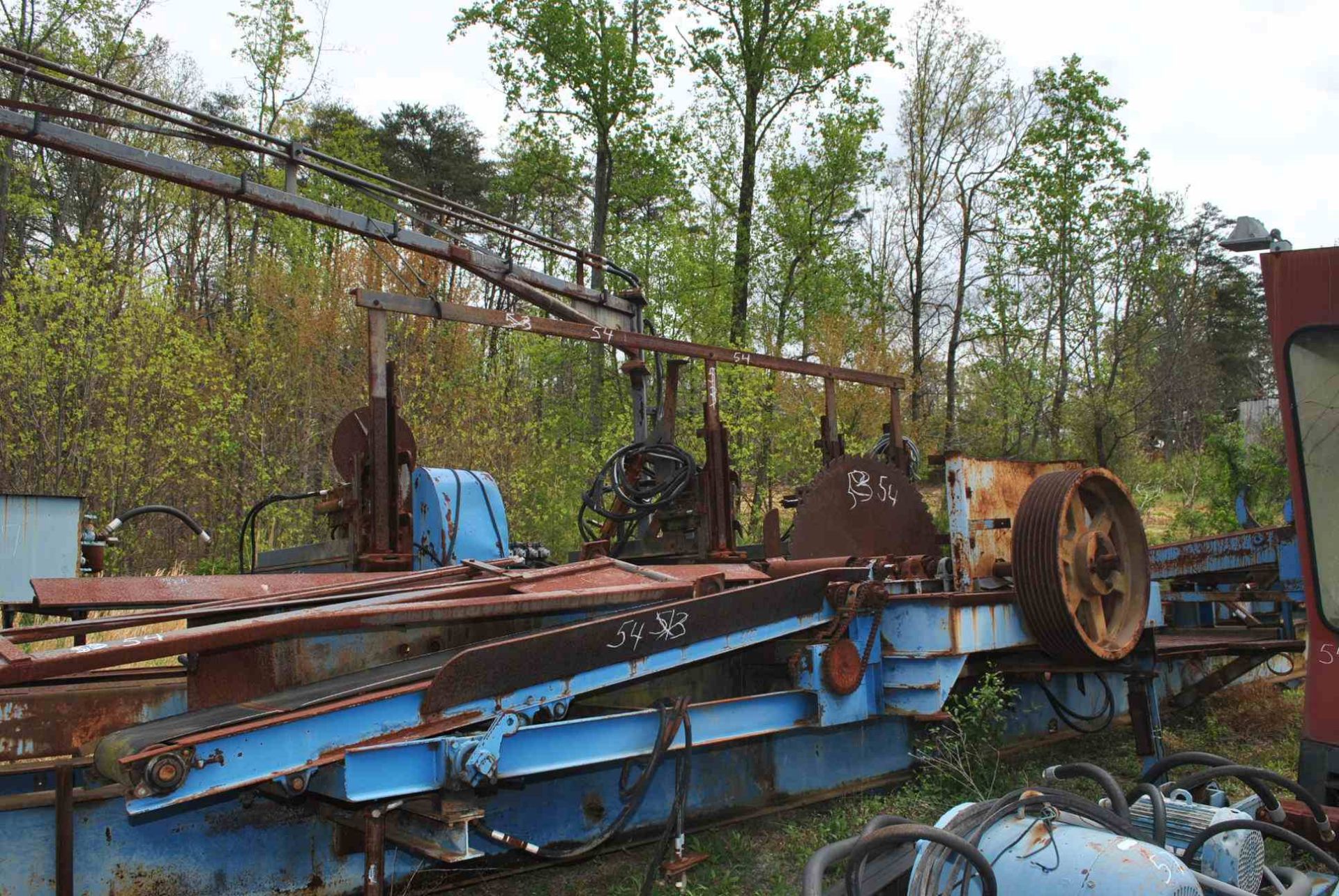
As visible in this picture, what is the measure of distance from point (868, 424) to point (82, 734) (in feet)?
59.2

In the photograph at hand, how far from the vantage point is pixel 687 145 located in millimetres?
23281

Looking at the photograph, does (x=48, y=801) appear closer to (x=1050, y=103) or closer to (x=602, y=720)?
(x=602, y=720)

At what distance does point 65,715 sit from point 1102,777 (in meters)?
3.53

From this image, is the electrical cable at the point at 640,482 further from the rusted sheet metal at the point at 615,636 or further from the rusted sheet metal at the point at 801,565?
the rusted sheet metal at the point at 615,636

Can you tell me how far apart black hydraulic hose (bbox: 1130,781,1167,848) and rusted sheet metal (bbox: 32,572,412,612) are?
318 cm

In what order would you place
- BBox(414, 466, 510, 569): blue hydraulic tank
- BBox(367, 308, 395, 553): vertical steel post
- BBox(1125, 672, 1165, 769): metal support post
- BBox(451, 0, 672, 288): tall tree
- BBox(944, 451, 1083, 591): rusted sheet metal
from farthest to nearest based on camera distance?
BBox(451, 0, 672, 288): tall tree → BBox(414, 466, 510, 569): blue hydraulic tank → BBox(1125, 672, 1165, 769): metal support post → BBox(367, 308, 395, 553): vertical steel post → BBox(944, 451, 1083, 591): rusted sheet metal

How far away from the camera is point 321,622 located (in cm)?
349

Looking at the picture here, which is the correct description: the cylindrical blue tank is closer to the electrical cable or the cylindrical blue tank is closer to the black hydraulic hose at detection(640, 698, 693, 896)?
the black hydraulic hose at detection(640, 698, 693, 896)

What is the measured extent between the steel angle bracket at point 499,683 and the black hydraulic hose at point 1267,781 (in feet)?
5.92

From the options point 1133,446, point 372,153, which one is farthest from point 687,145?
point 1133,446

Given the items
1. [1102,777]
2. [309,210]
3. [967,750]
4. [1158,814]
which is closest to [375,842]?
[1102,777]

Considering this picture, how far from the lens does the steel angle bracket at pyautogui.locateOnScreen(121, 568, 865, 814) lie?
3.03m

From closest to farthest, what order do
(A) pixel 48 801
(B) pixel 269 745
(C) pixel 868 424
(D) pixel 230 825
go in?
(B) pixel 269 745 < (A) pixel 48 801 < (D) pixel 230 825 < (C) pixel 868 424

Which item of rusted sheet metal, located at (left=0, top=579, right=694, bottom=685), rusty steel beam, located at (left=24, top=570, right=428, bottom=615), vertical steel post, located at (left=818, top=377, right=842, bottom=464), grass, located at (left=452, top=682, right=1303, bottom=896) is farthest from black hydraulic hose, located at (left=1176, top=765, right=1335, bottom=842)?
vertical steel post, located at (left=818, top=377, right=842, bottom=464)
